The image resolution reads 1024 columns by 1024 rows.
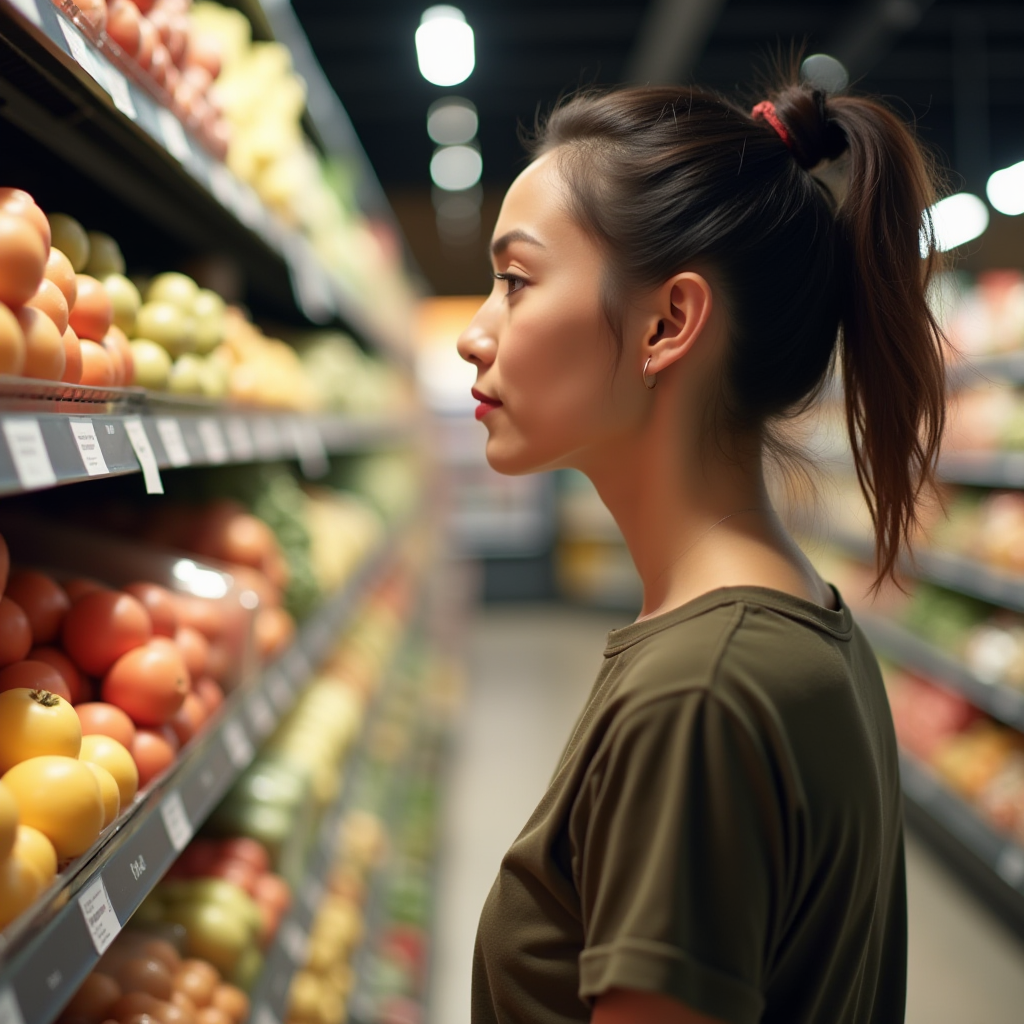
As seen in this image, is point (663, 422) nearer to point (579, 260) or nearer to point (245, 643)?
point (579, 260)

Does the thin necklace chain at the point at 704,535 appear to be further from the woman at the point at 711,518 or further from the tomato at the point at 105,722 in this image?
the tomato at the point at 105,722

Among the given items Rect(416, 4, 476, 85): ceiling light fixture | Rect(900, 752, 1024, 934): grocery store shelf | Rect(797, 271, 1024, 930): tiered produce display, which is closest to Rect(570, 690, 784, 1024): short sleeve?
Rect(797, 271, 1024, 930): tiered produce display

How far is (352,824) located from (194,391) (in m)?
1.62

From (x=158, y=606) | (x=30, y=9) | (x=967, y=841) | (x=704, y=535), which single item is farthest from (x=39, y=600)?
(x=967, y=841)

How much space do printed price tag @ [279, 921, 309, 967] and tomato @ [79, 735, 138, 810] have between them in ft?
2.70

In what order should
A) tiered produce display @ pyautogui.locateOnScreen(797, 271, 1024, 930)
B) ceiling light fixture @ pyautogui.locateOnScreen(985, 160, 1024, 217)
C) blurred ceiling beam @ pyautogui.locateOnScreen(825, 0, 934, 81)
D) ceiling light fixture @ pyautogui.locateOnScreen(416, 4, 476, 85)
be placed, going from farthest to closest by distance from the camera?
blurred ceiling beam @ pyautogui.locateOnScreen(825, 0, 934, 81), ceiling light fixture @ pyautogui.locateOnScreen(416, 4, 476, 85), ceiling light fixture @ pyautogui.locateOnScreen(985, 160, 1024, 217), tiered produce display @ pyautogui.locateOnScreen(797, 271, 1024, 930)

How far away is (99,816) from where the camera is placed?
1011 millimetres

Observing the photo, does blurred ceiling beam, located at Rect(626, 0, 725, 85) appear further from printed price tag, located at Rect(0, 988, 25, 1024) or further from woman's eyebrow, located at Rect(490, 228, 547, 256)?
printed price tag, located at Rect(0, 988, 25, 1024)

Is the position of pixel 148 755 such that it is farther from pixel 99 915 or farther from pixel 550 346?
pixel 550 346

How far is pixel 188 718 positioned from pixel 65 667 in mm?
224

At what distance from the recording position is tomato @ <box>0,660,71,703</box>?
43.7 inches

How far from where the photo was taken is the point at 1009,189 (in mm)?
4543

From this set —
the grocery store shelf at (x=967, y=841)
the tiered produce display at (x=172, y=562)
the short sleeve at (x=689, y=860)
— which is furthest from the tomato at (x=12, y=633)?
→ the grocery store shelf at (x=967, y=841)

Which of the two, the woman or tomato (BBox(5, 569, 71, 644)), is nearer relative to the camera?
the woman
